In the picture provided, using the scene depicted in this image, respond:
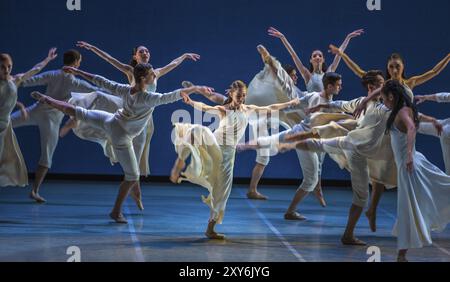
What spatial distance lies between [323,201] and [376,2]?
3008mm

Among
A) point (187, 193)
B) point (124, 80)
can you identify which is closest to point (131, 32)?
point (124, 80)

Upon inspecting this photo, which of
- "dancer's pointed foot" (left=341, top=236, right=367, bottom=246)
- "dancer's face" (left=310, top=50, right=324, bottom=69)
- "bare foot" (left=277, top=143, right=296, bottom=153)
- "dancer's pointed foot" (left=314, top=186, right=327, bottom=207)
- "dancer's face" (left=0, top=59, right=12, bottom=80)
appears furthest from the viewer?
"dancer's face" (left=310, top=50, right=324, bottom=69)

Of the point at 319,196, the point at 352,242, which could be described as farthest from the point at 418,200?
the point at 319,196

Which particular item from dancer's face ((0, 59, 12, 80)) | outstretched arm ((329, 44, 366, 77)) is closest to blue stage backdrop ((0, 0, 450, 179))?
outstretched arm ((329, 44, 366, 77))

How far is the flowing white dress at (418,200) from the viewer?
18.4 feet

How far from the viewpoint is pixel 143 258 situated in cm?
576

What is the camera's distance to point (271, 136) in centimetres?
740

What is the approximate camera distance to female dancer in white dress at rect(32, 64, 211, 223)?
703 cm

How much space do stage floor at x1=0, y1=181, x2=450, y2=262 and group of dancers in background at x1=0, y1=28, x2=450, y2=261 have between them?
0.25m

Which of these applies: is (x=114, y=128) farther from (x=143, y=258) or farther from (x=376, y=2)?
(x=376, y=2)

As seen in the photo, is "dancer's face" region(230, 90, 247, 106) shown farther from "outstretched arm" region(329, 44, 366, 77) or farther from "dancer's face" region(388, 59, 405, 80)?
"outstretched arm" region(329, 44, 366, 77)

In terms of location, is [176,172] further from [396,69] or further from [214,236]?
[396,69]

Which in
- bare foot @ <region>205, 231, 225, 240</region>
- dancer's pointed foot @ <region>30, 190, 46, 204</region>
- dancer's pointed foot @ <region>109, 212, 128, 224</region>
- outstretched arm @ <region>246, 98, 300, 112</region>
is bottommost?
dancer's pointed foot @ <region>30, 190, 46, 204</region>

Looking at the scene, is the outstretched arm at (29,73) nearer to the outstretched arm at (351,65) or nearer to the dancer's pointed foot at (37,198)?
the dancer's pointed foot at (37,198)
